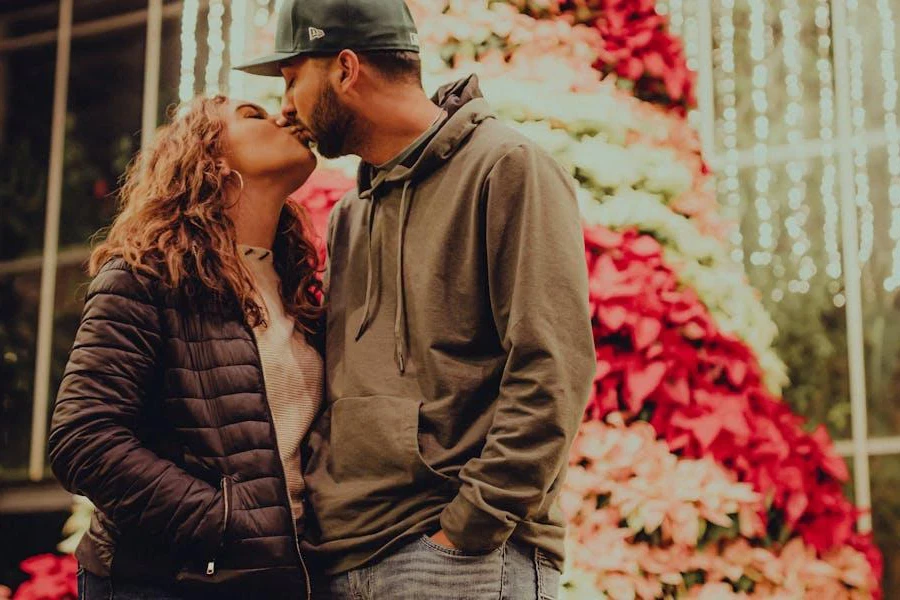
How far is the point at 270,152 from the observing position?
2.77 metres

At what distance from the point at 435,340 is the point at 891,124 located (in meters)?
3.75

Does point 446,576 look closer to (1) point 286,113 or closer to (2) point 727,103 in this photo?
(1) point 286,113

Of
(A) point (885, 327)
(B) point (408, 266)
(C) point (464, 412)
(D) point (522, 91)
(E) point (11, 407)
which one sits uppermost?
(D) point (522, 91)

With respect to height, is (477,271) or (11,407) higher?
(477,271)

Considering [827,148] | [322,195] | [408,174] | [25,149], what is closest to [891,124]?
[827,148]

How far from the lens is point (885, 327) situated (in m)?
5.25

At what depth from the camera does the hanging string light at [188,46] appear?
704 cm

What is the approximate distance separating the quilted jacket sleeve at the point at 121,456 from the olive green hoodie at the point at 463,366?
26 cm

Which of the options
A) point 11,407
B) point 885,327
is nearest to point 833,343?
point 885,327

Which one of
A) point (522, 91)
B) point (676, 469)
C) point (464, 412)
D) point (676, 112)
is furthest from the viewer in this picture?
point (676, 112)

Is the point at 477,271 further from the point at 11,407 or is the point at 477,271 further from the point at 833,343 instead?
the point at 11,407

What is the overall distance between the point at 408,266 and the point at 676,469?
120 cm

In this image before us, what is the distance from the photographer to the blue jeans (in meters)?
2.27

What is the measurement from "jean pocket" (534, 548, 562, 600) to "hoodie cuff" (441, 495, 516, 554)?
0.52 ft
